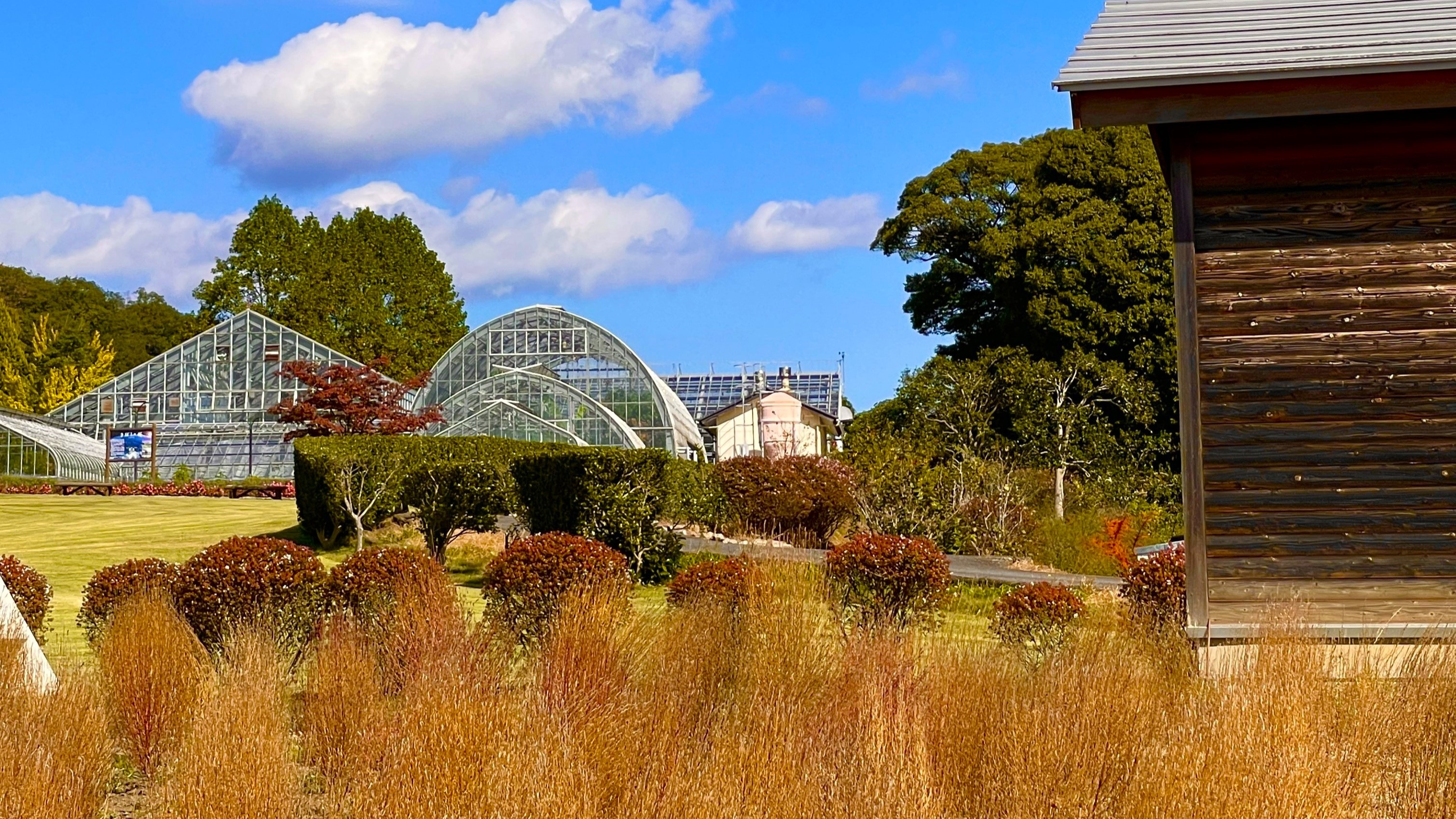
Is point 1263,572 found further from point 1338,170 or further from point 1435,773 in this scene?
point 1435,773

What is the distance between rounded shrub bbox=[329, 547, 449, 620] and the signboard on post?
31.4 m

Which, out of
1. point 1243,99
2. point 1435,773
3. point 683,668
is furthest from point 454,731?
point 1243,99

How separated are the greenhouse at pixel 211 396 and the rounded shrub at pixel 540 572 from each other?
108 ft

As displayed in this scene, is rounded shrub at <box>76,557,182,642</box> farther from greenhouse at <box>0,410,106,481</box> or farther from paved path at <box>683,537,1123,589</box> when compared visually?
greenhouse at <box>0,410,106,481</box>

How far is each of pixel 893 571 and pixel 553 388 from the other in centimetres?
2436

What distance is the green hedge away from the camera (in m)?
16.0

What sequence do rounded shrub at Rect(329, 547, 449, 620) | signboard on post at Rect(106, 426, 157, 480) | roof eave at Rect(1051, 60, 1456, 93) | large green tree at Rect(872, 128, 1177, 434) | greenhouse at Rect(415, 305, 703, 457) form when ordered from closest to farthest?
roof eave at Rect(1051, 60, 1456, 93) → rounded shrub at Rect(329, 547, 449, 620) → large green tree at Rect(872, 128, 1177, 434) → greenhouse at Rect(415, 305, 703, 457) → signboard on post at Rect(106, 426, 157, 480)

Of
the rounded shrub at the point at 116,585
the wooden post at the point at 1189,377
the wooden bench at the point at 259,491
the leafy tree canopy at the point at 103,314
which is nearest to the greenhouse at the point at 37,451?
the wooden bench at the point at 259,491

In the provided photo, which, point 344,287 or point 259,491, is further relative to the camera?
point 344,287

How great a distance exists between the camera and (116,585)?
29.0ft

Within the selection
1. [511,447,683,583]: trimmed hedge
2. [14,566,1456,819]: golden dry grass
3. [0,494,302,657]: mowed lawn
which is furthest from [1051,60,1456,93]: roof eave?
[511,447,683,583]: trimmed hedge

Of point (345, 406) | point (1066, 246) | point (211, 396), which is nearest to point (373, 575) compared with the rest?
point (1066, 246)

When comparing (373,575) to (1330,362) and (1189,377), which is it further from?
(1330,362)

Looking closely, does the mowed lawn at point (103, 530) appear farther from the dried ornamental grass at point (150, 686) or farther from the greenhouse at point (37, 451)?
the greenhouse at point (37, 451)
